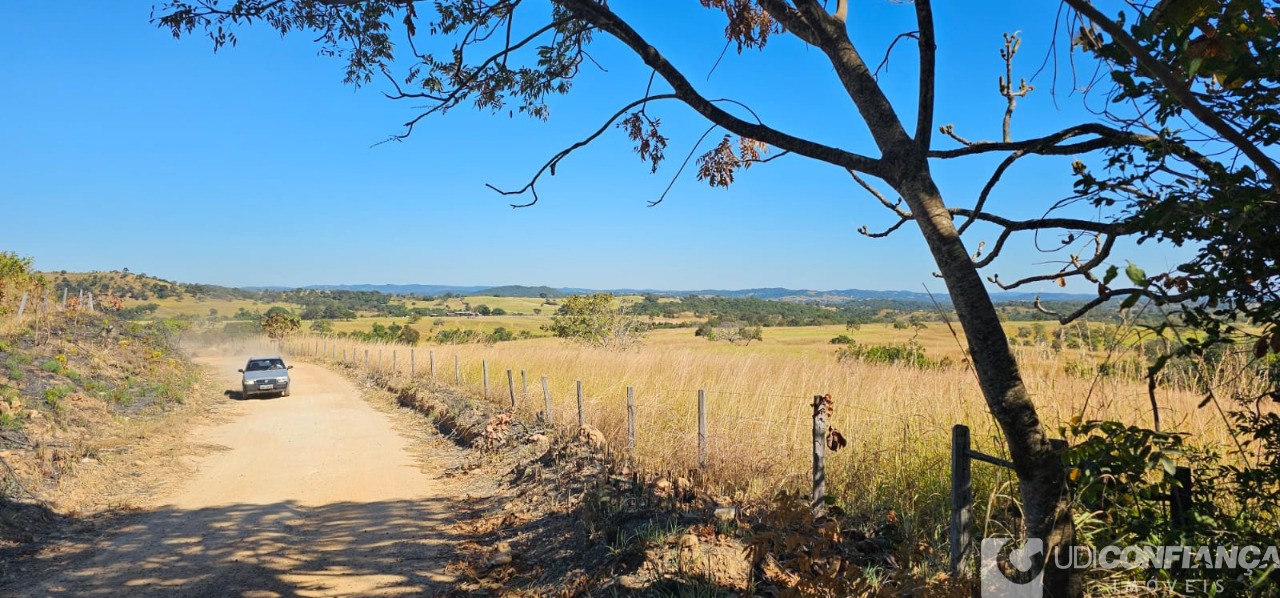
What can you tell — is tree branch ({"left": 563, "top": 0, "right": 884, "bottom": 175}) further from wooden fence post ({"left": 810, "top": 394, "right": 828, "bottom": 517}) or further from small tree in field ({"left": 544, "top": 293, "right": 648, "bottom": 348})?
small tree in field ({"left": 544, "top": 293, "right": 648, "bottom": 348})

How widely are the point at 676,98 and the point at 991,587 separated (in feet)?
8.70

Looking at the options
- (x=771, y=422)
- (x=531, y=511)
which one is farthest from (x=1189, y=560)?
(x=531, y=511)

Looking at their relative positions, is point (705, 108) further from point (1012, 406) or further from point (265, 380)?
point (265, 380)

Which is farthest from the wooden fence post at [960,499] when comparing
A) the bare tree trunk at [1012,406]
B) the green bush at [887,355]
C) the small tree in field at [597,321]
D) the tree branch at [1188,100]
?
the small tree in field at [597,321]

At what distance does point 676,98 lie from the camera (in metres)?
3.37

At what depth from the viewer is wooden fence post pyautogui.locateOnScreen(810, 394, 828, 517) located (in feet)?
17.0

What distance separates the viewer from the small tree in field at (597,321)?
31922 mm

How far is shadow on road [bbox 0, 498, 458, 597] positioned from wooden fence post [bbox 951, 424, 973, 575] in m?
4.03

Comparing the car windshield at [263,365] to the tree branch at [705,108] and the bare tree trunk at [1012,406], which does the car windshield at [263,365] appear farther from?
the bare tree trunk at [1012,406]

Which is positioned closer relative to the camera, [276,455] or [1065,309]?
[1065,309]

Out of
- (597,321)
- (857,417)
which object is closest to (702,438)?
(857,417)

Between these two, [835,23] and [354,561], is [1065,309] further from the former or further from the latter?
[354,561]

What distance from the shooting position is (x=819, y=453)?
524 centimetres

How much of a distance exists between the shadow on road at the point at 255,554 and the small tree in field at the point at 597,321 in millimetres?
22701
